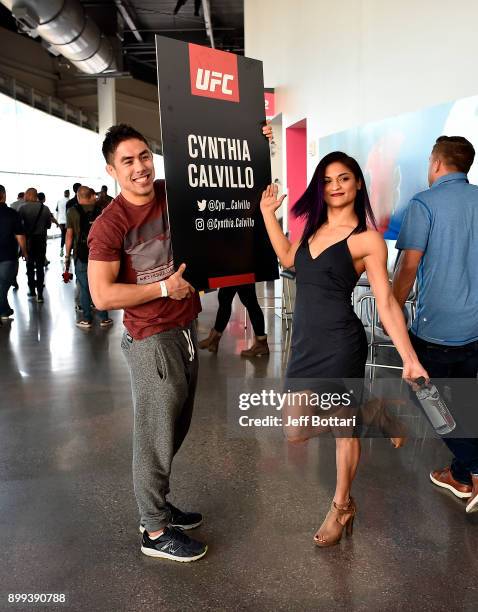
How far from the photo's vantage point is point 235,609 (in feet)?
6.74

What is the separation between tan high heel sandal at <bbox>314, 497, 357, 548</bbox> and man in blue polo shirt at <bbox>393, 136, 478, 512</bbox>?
1.99 feet

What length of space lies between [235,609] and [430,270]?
1575 millimetres

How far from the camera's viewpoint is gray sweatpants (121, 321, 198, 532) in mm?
2205

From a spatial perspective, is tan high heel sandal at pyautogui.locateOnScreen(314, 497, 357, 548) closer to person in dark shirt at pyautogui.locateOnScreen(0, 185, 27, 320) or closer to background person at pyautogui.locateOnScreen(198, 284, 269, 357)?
background person at pyautogui.locateOnScreen(198, 284, 269, 357)

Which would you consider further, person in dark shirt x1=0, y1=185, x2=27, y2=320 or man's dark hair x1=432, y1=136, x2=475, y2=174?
person in dark shirt x1=0, y1=185, x2=27, y2=320

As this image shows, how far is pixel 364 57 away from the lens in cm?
547

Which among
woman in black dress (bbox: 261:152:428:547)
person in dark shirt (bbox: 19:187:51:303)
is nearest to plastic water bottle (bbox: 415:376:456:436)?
woman in black dress (bbox: 261:152:428:547)

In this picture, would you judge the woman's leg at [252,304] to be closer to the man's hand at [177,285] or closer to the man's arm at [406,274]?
the man's arm at [406,274]

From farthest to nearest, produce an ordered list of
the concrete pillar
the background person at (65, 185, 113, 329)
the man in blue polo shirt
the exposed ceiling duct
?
1. the concrete pillar
2. the exposed ceiling duct
3. the background person at (65, 185, 113, 329)
4. the man in blue polo shirt

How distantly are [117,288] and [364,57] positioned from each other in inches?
170

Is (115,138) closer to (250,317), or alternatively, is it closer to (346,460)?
(346,460)

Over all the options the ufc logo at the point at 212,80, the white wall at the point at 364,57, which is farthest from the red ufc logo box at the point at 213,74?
the white wall at the point at 364,57

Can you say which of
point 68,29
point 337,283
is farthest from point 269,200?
point 68,29

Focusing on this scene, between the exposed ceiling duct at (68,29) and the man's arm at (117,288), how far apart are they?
711cm
